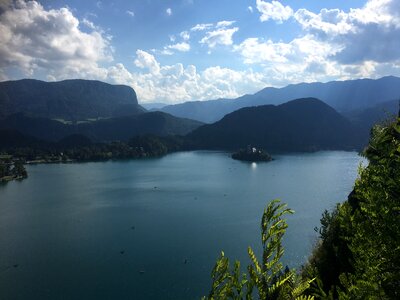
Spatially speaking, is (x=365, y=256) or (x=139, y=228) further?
(x=139, y=228)

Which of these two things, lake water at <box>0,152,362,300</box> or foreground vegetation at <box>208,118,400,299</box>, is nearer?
foreground vegetation at <box>208,118,400,299</box>

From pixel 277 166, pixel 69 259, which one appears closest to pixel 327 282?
pixel 69 259

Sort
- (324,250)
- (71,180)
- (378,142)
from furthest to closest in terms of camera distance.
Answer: (71,180) → (324,250) → (378,142)

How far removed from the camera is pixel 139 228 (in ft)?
264

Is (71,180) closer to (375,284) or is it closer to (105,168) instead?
(105,168)

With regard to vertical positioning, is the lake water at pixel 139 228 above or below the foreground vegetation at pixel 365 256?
below

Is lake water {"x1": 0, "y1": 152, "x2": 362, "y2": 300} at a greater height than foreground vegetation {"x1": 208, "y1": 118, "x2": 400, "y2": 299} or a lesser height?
lesser

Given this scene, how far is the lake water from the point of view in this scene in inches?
2092

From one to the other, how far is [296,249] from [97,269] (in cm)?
3378

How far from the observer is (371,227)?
7.95 metres

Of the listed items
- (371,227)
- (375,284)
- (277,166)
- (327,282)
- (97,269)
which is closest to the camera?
(375,284)

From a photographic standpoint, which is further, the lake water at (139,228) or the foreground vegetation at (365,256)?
the lake water at (139,228)

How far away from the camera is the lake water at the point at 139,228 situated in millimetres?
53125

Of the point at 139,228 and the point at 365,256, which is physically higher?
the point at 365,256
